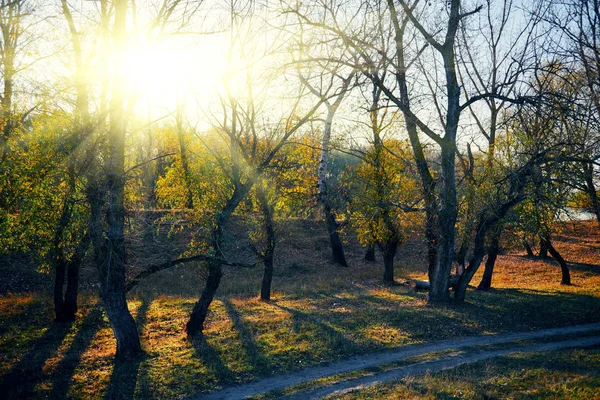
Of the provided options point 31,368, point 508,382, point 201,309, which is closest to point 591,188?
point 508,382

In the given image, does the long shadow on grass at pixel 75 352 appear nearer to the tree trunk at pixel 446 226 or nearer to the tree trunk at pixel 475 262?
the tree trunk at pixel 446 226

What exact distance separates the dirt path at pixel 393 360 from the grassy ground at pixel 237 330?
41 cm

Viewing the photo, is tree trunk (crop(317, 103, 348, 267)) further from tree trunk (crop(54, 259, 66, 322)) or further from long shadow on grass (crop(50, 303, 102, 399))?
tree trunk (crop(54, 259, 66, 322))

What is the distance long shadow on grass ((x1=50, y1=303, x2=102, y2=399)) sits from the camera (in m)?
9.89

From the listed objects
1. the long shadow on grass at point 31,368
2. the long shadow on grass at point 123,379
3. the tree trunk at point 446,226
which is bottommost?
the long shadow on grass at point 31,368

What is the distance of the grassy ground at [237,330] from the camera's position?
1035cm

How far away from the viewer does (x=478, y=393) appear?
8.77 metres

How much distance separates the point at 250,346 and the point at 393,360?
3763 mm

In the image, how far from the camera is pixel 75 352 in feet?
40.3

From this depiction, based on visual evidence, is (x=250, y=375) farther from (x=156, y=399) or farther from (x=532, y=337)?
(x=532, y=337)

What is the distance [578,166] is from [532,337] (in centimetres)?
625

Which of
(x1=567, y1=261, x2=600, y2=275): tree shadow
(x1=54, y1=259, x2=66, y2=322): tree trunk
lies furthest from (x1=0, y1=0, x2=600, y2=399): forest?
(x1=567, y1=261, x2=600, y2=275): tree shadow

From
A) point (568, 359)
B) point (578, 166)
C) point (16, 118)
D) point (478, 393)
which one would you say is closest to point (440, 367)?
point (478, 393)

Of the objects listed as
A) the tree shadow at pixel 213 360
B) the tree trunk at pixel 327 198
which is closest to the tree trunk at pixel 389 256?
the tree trunk at pixel 327 198
